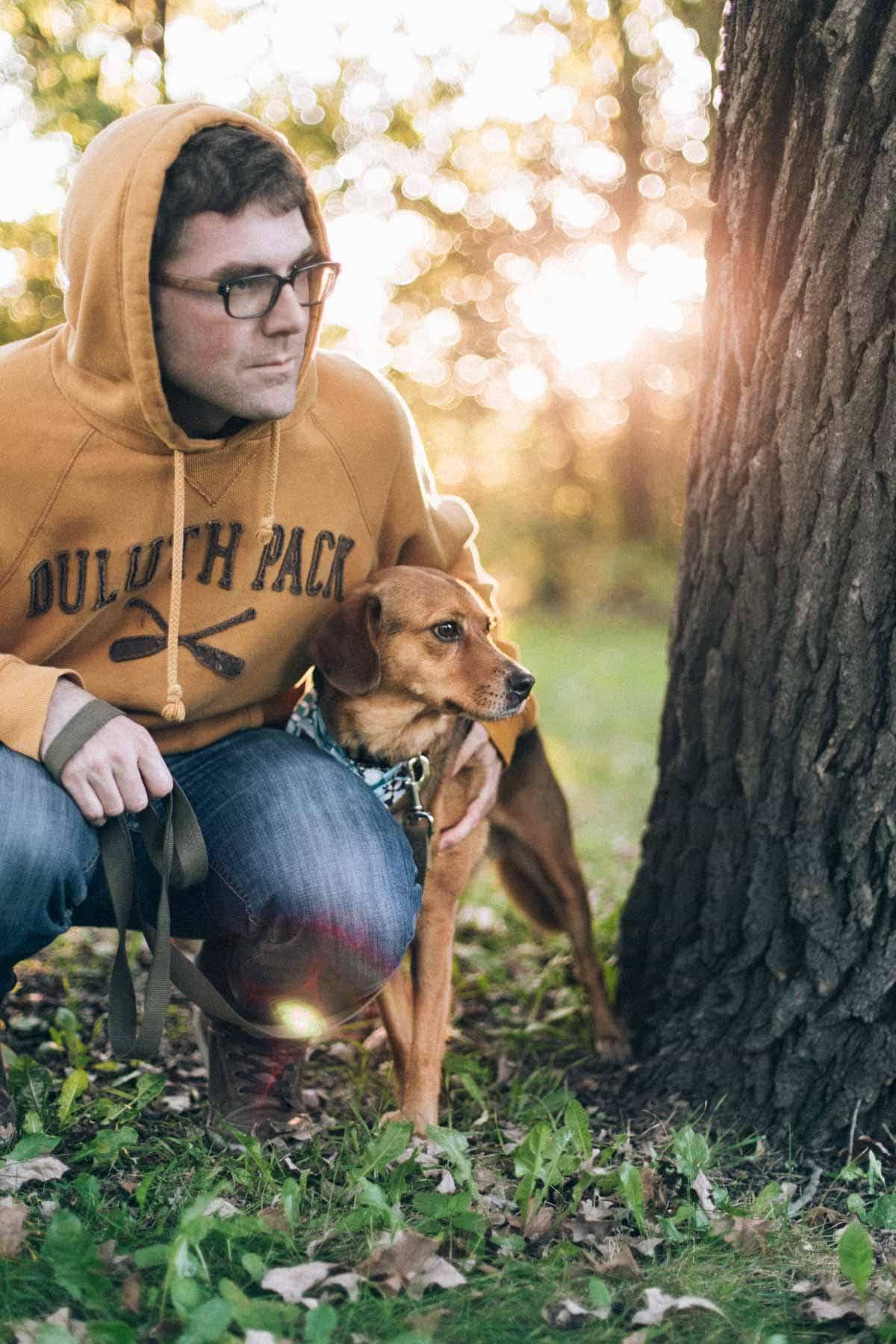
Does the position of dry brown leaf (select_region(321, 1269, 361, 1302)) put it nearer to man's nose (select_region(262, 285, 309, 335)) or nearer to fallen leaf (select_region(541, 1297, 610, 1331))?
Result: fallen leaf (select_region(541, 1297, 610, 1331))

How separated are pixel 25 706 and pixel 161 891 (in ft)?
1.53

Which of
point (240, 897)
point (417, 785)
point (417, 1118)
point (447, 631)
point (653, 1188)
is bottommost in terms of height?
point (417, 1118)

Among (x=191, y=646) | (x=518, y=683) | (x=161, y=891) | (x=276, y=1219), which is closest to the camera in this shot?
(x=276, y=1219)

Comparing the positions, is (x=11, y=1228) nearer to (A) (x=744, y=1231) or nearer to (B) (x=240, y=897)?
(B) (x=240, y=897)

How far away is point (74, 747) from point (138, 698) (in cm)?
30

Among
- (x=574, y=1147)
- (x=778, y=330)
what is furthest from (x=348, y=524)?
(x=574, y=1147)

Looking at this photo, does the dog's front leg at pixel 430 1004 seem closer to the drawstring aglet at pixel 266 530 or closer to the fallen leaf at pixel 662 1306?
the fallen leaf at pixel 662 1306

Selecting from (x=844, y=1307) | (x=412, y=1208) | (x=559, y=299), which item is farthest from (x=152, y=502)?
(x=559, y=299)

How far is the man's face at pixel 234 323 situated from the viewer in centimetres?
227

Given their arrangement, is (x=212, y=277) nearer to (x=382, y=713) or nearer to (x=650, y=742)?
(x=382, y=713)

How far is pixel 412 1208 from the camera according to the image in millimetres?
2137

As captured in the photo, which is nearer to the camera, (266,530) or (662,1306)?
(662,1306)

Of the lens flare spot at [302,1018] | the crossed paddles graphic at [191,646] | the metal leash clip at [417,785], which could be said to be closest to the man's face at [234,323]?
the crossed paddles graphic at [191,646]

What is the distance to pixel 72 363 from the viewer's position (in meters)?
2.36
